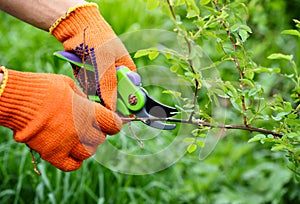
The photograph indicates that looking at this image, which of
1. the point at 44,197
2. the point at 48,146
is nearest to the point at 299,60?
the point at 44,197

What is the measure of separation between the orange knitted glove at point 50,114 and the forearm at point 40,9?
32 cm

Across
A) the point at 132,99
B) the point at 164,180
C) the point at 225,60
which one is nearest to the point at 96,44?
the point at 132,99

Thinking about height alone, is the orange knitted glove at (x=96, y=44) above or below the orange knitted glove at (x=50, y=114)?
above

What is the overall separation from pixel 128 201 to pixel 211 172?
43cm

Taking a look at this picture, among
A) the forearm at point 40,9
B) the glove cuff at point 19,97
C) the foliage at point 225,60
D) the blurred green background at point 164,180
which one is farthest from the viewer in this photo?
the blurred green background at point 164,180

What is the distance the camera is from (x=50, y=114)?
5.03 ft

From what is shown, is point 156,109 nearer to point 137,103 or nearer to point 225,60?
point 137,103

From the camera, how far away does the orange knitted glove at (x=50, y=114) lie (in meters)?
1.53

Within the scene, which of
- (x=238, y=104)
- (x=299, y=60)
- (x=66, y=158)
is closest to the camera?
(x=238, y=104)

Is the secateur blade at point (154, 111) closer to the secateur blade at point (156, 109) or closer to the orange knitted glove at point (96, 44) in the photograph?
the secateur blade at point (156, 109)

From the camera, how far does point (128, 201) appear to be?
2.77m

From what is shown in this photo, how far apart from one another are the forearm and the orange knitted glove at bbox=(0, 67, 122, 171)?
1.06 ft

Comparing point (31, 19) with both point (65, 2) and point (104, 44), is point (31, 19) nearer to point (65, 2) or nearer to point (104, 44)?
point (65, 2)

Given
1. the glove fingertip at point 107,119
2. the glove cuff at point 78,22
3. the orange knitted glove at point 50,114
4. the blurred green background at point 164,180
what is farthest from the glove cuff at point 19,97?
the blurred green background at point 164,180
